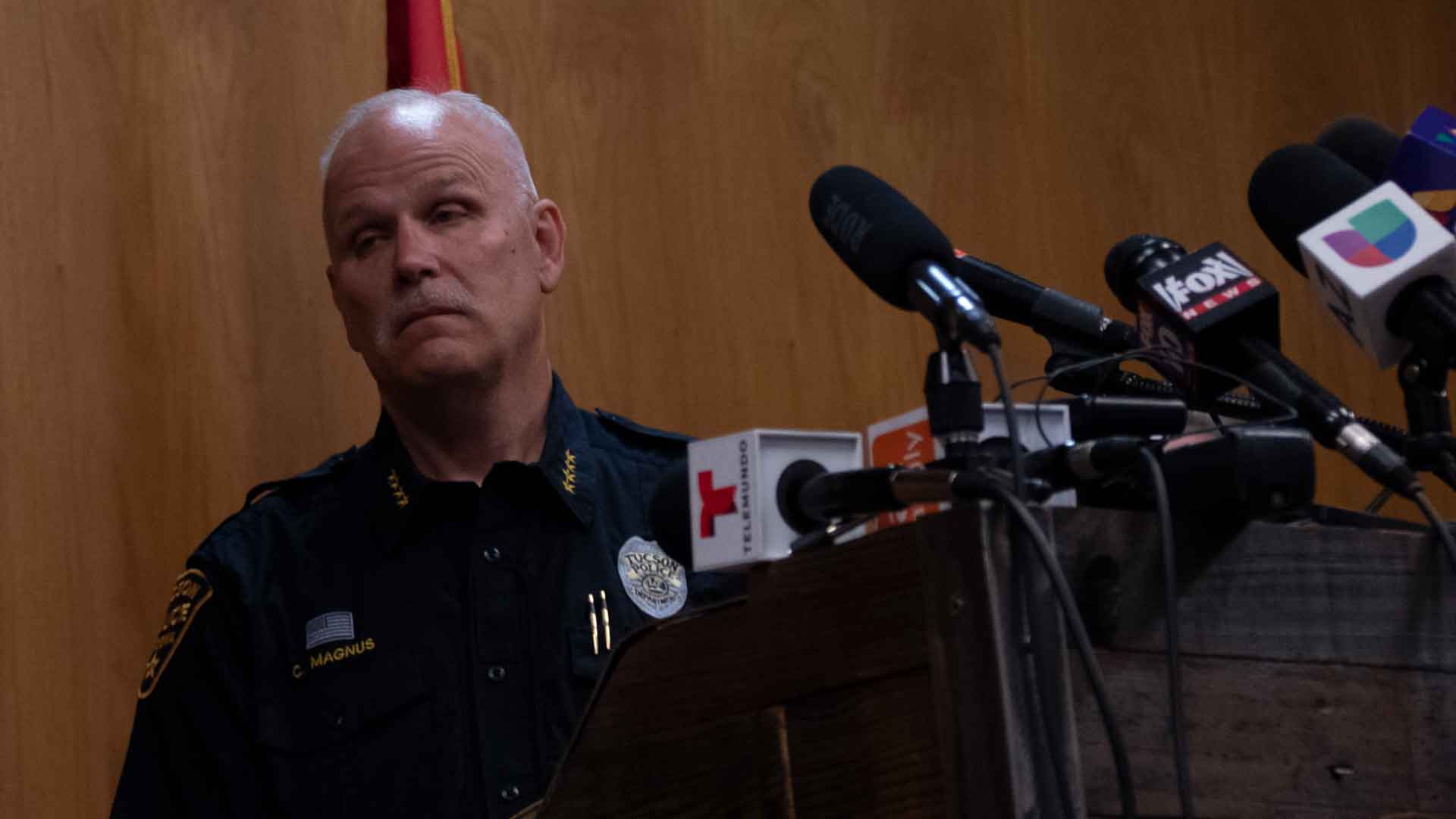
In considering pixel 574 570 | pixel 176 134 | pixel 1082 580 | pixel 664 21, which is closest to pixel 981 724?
pixel 1082 580

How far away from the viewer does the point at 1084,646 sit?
768mm

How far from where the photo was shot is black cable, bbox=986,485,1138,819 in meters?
0.76

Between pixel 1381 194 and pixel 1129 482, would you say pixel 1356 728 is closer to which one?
pixel 1129 482

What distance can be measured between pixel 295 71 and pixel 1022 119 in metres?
1.29

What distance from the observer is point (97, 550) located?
81.3 inches

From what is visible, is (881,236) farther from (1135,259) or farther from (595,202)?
(595,202)

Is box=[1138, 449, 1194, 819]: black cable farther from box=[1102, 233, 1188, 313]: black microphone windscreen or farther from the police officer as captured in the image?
the police officer

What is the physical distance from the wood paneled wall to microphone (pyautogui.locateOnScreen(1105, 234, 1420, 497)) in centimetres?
140

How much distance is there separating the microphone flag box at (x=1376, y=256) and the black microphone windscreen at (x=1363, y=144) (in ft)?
0.93

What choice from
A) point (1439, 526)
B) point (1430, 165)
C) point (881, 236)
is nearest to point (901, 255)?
point (881, 236)

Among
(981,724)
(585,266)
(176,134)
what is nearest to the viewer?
(981,724)

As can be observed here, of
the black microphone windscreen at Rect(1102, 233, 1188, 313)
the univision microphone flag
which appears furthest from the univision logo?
the univision microphone flag

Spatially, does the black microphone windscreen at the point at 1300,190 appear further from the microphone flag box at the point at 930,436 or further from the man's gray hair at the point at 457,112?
the man's gray hair at the point at 457,112

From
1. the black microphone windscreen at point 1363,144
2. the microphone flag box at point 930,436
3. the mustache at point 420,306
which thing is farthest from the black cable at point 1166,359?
the mustache at point 420,306
